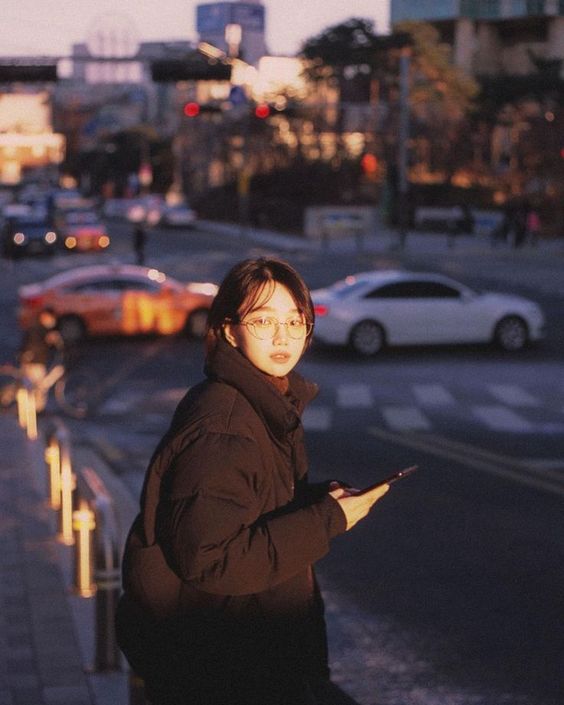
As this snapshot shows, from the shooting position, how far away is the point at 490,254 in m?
52.5

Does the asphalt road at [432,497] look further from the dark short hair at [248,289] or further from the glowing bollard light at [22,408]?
the dark short hair at [248,289]

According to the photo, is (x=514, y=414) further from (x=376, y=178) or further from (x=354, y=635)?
(x=376, y=178)

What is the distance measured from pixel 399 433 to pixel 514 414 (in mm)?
2630

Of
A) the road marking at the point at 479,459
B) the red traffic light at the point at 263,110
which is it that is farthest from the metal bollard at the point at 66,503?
the red traffic light at the point at 263,110

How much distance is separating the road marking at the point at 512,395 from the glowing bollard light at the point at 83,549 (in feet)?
39.4

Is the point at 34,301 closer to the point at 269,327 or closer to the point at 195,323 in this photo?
the point at 195,323

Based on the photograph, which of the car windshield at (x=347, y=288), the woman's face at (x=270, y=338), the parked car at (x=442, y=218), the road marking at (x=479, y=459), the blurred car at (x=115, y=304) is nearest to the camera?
the woman's face at (x=270, y=338)

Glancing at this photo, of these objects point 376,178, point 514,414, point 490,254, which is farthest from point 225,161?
point 514,414

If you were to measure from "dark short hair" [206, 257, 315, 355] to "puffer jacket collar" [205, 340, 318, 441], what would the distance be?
71 millimetres

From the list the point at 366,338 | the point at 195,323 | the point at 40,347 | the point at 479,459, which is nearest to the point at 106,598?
the point at 479,459

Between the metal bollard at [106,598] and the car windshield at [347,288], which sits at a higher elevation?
the metal bollard at [106,598]

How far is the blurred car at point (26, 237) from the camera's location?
53.1 meters

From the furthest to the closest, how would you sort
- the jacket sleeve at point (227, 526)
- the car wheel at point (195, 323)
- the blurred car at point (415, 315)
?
the car wheel at point (195, 323)
the blurred car at point (415, 315)
the jacket sleeve at point (227, 526)

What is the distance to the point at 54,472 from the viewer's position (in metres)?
11.3
